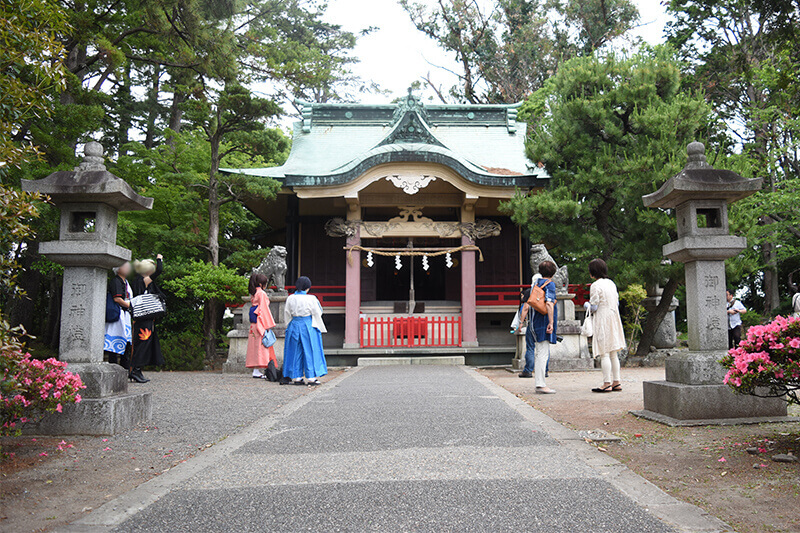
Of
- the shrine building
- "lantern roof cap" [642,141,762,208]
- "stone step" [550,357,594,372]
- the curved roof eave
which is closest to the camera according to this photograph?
"lantern roof cap" [642,141,762,208]

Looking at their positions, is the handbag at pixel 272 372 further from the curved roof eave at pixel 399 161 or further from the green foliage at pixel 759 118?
the green foliage at pixel 759 118

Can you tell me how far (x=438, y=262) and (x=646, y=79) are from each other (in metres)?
8.05

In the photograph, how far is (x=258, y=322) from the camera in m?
9.07

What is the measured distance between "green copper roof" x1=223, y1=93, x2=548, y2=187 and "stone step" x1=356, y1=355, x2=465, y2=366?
14.1ft

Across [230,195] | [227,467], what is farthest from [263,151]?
[227,467]

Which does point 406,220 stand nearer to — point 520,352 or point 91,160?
point 520,352

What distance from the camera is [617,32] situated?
2445cm

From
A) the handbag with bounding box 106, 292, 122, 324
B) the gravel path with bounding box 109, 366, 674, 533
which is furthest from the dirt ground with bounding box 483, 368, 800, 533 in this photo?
the handbag with bounding box 106, 292, 122, 324

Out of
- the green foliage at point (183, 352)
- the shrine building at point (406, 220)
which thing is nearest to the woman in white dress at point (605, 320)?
the shrine building at point (406, 220)

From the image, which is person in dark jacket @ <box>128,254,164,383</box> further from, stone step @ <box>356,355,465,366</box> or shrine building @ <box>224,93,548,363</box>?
stone step @ <box>356,355,465,366</box>

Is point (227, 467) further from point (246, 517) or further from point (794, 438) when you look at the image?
point (794, 438)

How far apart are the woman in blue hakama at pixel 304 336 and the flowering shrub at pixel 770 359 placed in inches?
224

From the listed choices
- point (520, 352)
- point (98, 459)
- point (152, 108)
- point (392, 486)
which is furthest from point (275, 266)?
point (152, 108)

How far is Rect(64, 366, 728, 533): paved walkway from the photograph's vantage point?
2.55m
